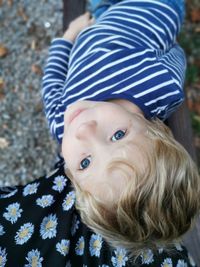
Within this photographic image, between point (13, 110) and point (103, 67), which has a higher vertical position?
point (103, 67)

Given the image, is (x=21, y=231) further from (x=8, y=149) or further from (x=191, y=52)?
(x=191, y=52)

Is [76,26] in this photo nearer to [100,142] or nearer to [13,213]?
[100,142]

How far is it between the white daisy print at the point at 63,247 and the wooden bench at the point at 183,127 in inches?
15.3

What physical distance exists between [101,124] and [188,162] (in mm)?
299

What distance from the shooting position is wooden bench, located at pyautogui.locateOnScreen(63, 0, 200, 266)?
1.62m

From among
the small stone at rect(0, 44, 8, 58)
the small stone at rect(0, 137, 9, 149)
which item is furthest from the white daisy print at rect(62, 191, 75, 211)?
the small stone at rect(0, 44, 8, 58)

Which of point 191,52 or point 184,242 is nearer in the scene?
point 184,242

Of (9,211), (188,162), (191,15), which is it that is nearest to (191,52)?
(191,15)

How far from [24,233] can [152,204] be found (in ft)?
1.48

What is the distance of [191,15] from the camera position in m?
2.86

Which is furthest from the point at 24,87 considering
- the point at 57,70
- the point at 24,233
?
the point at 24,233

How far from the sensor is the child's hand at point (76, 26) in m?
2.01

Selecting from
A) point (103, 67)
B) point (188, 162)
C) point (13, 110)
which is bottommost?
point (13, 110)

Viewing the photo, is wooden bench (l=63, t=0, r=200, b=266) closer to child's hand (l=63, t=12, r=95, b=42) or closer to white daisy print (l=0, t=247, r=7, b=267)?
child's hand (l=63, t=12, r=95, b=42)
